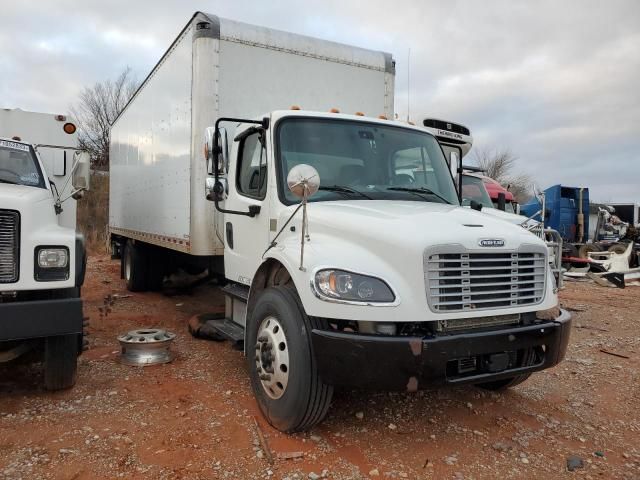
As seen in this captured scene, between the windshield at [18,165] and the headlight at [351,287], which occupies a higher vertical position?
the windshield at [18,165]

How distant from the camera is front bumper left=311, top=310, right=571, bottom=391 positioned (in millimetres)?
3062

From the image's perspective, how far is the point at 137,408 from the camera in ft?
13.4

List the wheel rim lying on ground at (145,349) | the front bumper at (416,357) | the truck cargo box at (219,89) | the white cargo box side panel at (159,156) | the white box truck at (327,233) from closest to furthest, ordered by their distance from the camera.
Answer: the front bumper at (416,357) → the white box truck at (327,233) → the wheel rim lying on ground at (145,349) → the truck cargo box at (219,89) → the white cargo box side panel at (159,156)

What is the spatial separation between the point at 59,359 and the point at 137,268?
524cm

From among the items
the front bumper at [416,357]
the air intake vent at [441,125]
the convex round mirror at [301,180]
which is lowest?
the front bumper at [416,357]

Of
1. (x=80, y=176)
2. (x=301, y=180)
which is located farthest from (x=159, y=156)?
(x=301, y=180)

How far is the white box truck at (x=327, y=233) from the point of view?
318cm

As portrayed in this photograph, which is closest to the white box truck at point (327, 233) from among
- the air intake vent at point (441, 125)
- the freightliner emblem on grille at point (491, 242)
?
the freightliner emblem on grille at point (491, 242)

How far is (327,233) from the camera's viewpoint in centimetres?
371

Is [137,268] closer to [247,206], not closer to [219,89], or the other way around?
[219,89]

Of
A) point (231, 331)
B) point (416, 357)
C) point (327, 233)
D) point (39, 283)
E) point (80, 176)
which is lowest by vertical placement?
point (231, 331)

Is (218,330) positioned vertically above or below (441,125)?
below

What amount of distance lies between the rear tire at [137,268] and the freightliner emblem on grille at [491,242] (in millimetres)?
7242

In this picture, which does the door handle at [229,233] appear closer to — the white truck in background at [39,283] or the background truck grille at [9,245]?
the white truck in background at [39,283]
